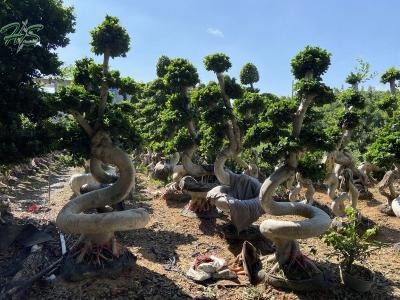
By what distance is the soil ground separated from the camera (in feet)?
24.9

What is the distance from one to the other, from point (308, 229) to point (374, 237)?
17.0 ft

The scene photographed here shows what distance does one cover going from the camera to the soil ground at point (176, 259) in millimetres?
7582

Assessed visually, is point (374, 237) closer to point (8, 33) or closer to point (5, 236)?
point (5, 236)

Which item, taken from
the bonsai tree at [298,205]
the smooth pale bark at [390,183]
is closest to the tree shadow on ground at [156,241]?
the bonsai tree at [298,205]

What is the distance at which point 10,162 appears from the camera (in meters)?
9.76

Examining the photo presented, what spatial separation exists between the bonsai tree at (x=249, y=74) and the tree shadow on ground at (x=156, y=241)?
17.9ft

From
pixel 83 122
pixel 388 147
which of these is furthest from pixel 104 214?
pixel 388 147

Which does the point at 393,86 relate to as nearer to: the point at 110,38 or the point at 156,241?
the point at 156,241

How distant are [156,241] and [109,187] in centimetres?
298

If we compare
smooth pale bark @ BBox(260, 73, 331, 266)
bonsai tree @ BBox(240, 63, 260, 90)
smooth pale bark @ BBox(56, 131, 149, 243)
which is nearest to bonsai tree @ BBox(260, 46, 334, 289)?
smooth pale bark @ BBox(260, 73, 331, 266)

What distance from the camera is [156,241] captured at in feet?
35.6

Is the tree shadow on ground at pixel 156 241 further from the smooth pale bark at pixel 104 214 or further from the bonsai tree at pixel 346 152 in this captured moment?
the bonsai tree at pixel 346 152

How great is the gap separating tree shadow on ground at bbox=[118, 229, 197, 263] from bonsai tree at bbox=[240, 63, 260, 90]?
17.9ft

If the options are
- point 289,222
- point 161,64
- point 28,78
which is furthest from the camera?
point 161,64
